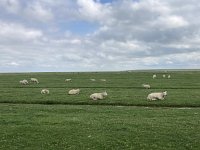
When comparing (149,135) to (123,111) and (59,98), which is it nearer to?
(123,111)

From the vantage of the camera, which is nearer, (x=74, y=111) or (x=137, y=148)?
(x=137, y=148)

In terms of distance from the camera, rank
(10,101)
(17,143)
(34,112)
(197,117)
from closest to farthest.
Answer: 1. (17,143)
2. (197,117)
3. (34,112)
4. (10,101)

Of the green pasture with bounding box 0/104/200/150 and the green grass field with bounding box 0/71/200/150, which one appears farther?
the green grass field with bounding box 0/71/200/150

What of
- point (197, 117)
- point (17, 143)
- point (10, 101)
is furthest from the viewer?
point (10, 101)

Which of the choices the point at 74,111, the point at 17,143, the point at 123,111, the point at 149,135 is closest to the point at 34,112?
the point at 74,111

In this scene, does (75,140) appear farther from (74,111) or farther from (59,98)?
(59,98)

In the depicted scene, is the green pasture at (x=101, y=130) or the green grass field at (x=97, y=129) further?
the green grass field at (x=97, y=129)

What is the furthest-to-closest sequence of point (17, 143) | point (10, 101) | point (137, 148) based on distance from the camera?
1. point (10, 101)
2. point (17, 143)
3. point (137, 148)

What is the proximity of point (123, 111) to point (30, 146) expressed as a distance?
14064mm

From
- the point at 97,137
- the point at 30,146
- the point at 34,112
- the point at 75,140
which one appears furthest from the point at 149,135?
the point at 34,112

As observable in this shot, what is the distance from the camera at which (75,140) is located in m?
22.3

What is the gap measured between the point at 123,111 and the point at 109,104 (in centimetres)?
749

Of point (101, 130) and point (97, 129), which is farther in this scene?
point (97, 129)

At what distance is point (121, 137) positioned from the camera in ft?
75.0
